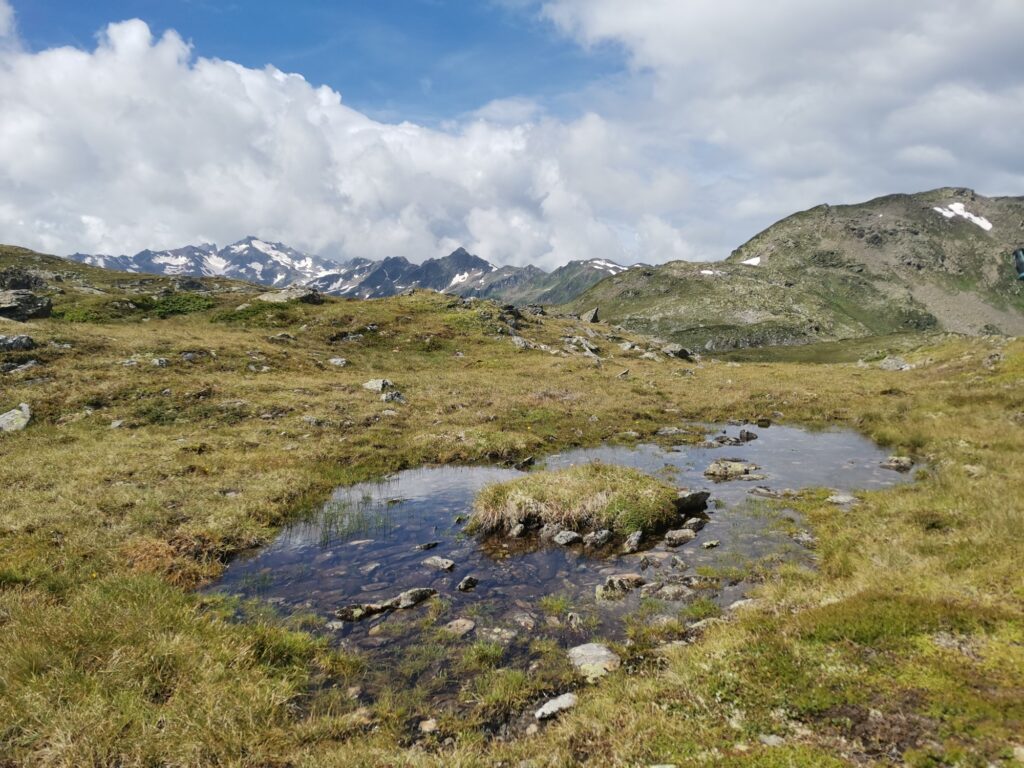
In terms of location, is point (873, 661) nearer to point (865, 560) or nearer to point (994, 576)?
point (994, 576)

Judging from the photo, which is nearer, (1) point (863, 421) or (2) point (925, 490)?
(2) point (925, 490)

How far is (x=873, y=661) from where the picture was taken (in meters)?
7.97

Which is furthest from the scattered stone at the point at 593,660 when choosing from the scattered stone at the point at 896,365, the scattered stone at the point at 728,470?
the scattered stone at the point at 896,365

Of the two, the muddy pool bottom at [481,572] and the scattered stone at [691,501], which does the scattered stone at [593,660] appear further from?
the scattered stone at [691,501]

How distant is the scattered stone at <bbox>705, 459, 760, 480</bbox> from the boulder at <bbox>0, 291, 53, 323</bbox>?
197 feet

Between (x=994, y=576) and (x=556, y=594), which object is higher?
(x=994, y=576)

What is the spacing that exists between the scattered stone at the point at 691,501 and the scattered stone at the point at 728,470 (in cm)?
464

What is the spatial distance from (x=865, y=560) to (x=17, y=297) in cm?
6966

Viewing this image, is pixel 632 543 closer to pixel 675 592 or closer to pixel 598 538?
pixel 598 538

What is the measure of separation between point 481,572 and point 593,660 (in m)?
4.97

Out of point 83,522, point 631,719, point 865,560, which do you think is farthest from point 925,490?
point 83,522

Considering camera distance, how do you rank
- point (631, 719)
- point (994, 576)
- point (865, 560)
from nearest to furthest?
point (631, 719) → point (994, 576) → point (865, 560)

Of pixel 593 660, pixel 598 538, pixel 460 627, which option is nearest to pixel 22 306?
pixel 460 627

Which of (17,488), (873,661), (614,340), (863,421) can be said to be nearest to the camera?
(873,661)
